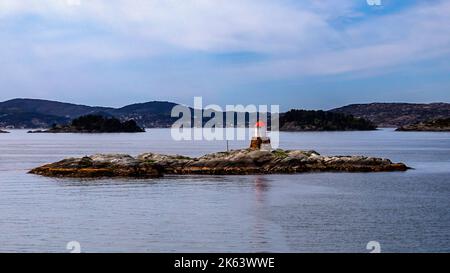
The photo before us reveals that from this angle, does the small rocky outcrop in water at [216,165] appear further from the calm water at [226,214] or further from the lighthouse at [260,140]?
the calm water at [226,214]

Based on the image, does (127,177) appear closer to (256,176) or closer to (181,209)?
(256,176)

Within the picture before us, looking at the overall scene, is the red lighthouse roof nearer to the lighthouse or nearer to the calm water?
the lighthouse

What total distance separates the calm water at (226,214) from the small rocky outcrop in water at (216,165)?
458cm

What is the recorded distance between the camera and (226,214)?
33688 millimetres

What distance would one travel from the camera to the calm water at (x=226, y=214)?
25.6 metres

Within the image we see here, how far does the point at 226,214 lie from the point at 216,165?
90.1ft

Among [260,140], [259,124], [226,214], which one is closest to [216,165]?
[260,140]

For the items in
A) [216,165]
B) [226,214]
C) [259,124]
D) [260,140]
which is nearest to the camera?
[226,214]

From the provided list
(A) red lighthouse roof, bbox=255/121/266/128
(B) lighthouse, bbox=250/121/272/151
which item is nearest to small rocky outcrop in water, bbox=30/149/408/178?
(B) lighthouse, bbox=250/121/272/151

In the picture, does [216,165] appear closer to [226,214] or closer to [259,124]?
[259,124]
